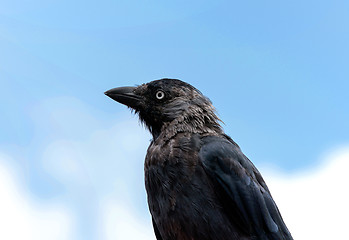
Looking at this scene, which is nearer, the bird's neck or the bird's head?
the bird's neck

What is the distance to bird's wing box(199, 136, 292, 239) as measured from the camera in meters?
5.13

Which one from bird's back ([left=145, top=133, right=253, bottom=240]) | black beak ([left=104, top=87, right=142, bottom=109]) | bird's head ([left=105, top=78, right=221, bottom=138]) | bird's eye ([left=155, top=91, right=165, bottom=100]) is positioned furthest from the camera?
black beak ([left=104, top=87, right=142, bottom=109])

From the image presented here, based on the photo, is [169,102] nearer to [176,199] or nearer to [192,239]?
[176,199]

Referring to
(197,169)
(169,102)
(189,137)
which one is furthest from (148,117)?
(197,169)

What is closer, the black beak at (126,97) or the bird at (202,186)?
the bird at (202,186)

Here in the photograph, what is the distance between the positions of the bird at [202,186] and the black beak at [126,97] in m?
0.50

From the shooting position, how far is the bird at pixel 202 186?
501 cm

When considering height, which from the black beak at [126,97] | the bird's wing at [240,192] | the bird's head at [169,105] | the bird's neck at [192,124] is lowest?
the bird's wing at [240,192]

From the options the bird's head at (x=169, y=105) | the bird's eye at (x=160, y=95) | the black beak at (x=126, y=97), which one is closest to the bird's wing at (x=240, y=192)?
the bird's head at (x=169, y=105)

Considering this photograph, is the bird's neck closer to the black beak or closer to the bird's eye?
the bird's eye

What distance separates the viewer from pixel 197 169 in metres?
5.22

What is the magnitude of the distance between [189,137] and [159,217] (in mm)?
1056

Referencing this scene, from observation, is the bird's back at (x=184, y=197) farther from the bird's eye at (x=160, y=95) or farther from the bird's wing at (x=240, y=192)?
the bird's eye at (x=160, y=95)

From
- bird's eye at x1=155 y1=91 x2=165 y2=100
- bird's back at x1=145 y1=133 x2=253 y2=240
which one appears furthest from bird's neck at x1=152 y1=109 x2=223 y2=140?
bird's eye at x1=155 y1=91 x2=165 y2=100
